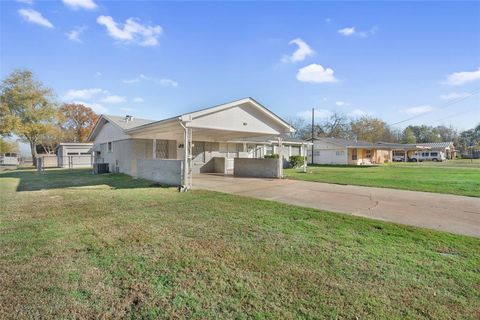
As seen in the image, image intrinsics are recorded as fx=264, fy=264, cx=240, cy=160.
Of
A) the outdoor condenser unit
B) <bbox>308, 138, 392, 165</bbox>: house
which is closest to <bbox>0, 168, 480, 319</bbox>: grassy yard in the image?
the outdoor condenser unit

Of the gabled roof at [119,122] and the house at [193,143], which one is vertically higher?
the gabled roof at [119,122]

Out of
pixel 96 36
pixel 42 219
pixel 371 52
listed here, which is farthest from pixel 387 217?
pixel 96 36

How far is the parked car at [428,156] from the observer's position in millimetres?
47003

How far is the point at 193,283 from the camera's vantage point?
3012mm

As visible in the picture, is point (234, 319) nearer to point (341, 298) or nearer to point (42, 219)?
point (341, 298)

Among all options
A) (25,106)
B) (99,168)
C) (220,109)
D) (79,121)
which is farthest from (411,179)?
(79,121)

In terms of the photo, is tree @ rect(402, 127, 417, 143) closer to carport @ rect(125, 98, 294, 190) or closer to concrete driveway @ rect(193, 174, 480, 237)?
carport @ rect(125, 98, 294, 190)

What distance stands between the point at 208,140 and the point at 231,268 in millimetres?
14169

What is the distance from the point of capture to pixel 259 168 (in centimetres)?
1488

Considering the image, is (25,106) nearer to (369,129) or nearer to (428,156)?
(369,129)

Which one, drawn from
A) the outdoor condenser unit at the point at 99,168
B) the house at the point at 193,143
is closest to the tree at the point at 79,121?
the house at the point at 193,143

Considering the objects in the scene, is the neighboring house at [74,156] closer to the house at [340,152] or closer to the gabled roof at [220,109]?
the gabled roof at [220,109]

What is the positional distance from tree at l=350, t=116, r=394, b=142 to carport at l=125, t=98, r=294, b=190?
45446 millimetres

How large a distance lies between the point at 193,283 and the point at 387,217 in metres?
Result: 4.93
